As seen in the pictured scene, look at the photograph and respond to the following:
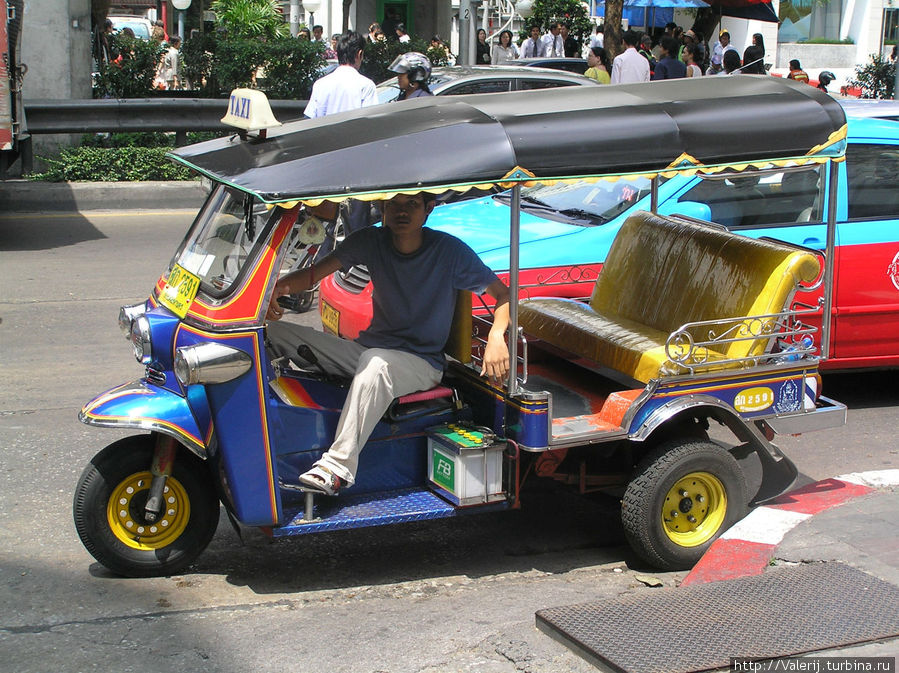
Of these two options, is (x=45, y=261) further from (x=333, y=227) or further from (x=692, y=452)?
(x=692, y=452)

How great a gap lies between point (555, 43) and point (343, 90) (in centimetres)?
1401

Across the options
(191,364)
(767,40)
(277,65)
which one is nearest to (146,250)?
(277,65)

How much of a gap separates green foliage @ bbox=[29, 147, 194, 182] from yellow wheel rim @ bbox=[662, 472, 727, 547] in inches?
400

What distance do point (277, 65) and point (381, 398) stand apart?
12.1 meters

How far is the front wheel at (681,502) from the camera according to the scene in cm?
461

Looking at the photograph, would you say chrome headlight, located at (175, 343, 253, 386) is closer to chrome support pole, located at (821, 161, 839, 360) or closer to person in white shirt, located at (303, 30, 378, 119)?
chrome support pole, located at (821, 161, 839, 360)

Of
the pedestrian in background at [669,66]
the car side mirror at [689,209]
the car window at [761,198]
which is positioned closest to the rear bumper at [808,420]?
the car side mirror at [689,209]

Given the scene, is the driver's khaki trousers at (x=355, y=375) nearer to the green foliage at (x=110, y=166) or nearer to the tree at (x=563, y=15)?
the green foliage at (x=110, y=166)

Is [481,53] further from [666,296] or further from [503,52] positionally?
[666,296]

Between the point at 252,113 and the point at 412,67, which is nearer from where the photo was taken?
the point at 252,113

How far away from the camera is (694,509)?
4.79 meters

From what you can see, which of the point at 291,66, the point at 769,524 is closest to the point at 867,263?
the point at 769,524

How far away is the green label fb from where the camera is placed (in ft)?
14.7

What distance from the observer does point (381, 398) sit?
4406 mm
